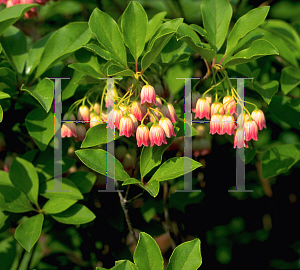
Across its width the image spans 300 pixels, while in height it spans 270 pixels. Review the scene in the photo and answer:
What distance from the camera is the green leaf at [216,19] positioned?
46.5 inches

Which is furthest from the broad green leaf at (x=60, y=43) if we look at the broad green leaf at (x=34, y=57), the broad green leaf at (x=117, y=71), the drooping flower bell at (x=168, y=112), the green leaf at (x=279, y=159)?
the green leaf at (x=279, y=159)

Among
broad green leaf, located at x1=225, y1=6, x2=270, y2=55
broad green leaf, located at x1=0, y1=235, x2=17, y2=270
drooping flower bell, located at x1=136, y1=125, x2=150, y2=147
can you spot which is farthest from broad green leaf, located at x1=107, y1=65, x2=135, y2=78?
broad green leaf, located at x1=0, y1=235, x2=17, y2=270

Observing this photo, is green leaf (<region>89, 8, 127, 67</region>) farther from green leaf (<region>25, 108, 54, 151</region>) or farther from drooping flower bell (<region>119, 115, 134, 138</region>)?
green leaf (<region>25, 108, 54, 151</region>)

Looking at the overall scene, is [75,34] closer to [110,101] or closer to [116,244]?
[110,101]

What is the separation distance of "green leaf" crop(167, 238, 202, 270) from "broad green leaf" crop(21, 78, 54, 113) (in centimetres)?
62

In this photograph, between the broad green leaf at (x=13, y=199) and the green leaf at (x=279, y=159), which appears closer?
the broad green leaf at (x=13, y=199)

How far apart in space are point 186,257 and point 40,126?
71 cm

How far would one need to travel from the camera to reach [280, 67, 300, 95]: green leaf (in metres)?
1.33

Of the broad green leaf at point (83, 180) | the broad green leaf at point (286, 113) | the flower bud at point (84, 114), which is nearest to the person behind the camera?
the flower bud at point (84, 114)

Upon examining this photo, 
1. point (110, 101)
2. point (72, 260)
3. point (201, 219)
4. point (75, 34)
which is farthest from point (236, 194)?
point (75, 34)

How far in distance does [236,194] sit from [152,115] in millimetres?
1116

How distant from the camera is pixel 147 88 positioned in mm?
1035

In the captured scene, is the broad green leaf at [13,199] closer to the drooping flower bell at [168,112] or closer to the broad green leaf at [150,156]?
the broad green leaf at [150,156]

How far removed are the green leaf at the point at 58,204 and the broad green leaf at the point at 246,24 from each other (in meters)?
0.80
